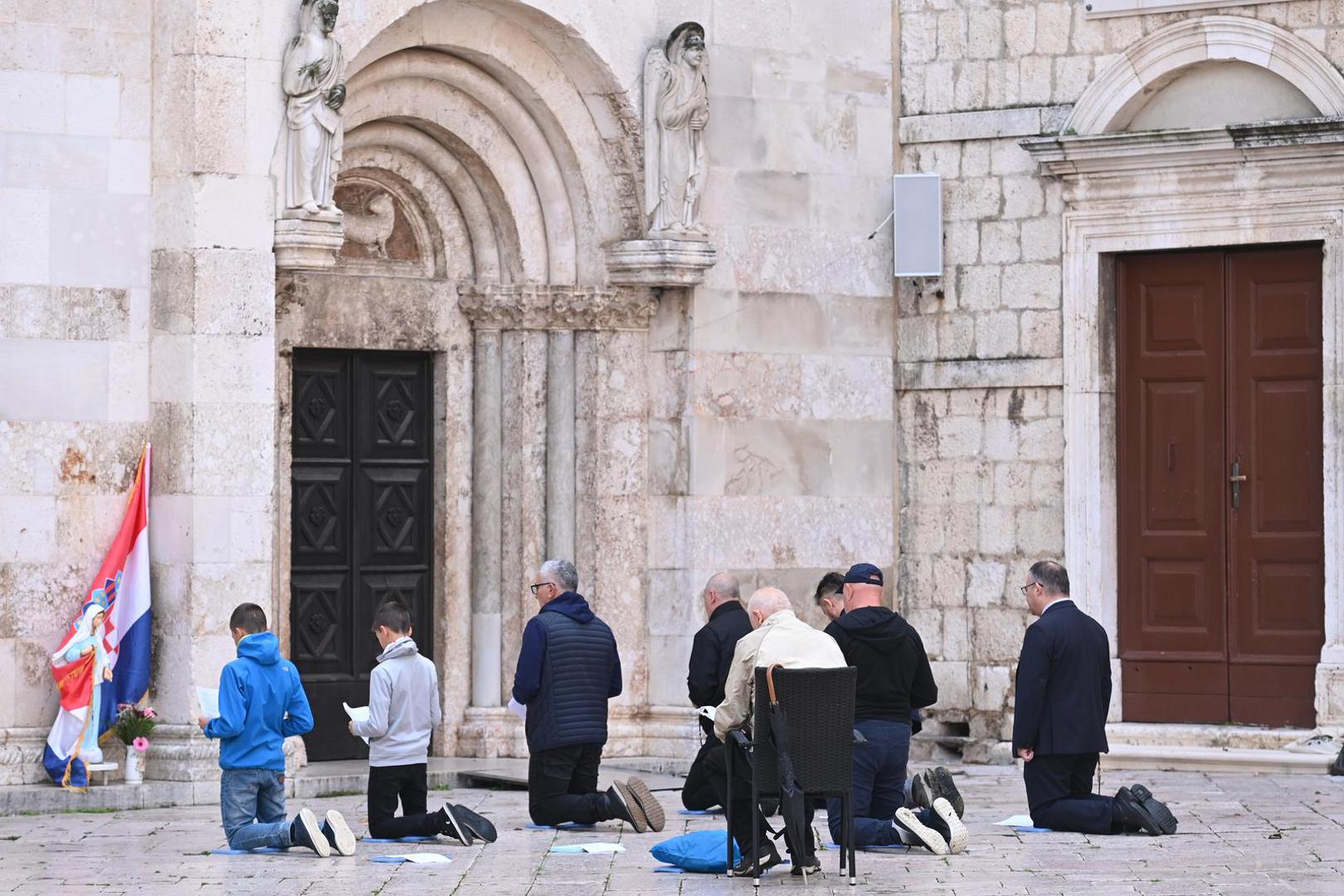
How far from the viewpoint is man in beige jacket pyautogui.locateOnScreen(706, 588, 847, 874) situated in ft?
30.8

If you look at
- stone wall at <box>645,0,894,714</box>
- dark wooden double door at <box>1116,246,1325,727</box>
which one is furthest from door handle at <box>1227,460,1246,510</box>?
stone wall at <box>645,0,894,714</box>

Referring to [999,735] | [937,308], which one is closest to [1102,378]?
[937,308]

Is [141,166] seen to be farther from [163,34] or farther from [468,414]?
[468,414]

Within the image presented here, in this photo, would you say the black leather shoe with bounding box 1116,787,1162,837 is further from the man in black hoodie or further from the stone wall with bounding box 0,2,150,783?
the stone wall with bounding box 0,2,150,783

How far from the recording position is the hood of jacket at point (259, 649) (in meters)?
10.0

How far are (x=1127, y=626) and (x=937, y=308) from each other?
2212 millimetres

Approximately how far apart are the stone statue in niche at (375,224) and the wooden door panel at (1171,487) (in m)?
4.32

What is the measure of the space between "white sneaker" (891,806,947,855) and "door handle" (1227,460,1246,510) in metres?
4.35

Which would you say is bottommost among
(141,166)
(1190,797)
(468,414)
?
(1190,797)

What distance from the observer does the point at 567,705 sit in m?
10.8

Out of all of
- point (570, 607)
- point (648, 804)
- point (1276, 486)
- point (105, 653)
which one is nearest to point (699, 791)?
point (648, 804)

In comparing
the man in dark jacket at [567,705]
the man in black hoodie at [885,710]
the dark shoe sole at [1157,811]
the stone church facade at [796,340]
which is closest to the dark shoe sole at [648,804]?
the man in dark jacket at [567,705]

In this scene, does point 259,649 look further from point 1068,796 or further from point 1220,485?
point 1220,485

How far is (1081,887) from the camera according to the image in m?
9.10
